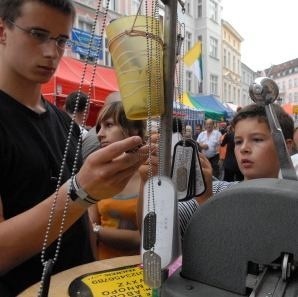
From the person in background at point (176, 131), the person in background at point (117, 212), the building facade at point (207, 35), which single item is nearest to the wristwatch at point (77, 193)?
the person in background at point (176, 131)

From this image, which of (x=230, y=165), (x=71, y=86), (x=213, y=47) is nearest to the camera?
(x=230, y=165)

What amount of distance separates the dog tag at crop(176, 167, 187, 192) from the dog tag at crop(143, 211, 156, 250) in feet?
0.47

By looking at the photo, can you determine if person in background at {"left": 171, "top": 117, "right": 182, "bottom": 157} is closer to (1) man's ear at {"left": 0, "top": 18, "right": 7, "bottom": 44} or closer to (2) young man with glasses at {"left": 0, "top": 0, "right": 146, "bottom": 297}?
(2) young man with glasses at {"left": 0, "top": 0, "right": 146, "bottom": 297}

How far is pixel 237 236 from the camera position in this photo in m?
0.52

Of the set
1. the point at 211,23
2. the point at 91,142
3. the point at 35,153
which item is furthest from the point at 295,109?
the point at 211,23

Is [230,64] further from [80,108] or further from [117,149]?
[117,149]

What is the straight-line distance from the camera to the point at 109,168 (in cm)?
57

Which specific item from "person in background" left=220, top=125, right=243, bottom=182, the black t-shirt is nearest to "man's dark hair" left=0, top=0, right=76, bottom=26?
the black t-shirt

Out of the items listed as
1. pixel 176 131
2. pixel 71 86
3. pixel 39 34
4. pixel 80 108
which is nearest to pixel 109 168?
pixel 176 131

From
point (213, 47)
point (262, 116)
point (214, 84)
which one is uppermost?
point (213, 47)

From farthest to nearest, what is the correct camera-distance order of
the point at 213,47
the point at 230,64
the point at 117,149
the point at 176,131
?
the point at 230,64, the point at 213,47, the point at 176,131, the point at 117,149

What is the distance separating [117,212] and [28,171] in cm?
70

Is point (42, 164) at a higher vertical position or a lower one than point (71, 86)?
lower

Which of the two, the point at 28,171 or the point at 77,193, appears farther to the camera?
the point at 28,171
